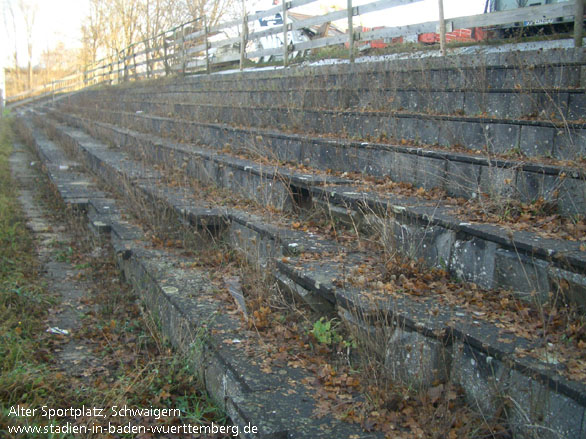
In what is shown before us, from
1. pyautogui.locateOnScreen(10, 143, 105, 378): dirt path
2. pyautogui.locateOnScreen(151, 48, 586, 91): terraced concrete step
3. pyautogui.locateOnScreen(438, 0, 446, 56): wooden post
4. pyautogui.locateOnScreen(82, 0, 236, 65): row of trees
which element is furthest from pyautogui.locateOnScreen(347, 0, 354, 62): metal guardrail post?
pyautogui.locateOnScreen(82, 0, 236, 65): row of trees

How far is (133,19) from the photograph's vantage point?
27031mm

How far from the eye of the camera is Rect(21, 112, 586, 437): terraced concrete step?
2.15 meters

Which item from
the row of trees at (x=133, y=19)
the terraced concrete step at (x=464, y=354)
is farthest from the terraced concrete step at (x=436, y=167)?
the row of trees at (x=133, y=19)

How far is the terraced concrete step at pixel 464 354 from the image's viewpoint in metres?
2.15

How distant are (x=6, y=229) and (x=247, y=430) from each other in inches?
236

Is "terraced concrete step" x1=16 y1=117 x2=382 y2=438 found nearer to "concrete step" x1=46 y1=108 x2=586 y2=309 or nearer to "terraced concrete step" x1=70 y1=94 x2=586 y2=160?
"concrete step" x1=46 y1=108 x2=586 y2=309

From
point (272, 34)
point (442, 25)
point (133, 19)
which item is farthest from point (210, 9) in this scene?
point (442, 25)

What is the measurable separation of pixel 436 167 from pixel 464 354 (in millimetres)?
2258

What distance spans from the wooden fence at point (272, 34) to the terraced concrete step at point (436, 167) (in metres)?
1.99

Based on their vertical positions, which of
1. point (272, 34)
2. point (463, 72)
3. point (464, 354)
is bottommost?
point (464, 354)

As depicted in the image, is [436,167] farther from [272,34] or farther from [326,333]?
[272,34]

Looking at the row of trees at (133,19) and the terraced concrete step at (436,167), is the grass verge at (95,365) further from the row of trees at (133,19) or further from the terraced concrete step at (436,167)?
the row of trees at (133,19)

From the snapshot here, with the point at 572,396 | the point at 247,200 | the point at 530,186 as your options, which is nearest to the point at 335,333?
the point at 572,396

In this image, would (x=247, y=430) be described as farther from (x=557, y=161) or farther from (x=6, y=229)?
(x=6, y=229)
